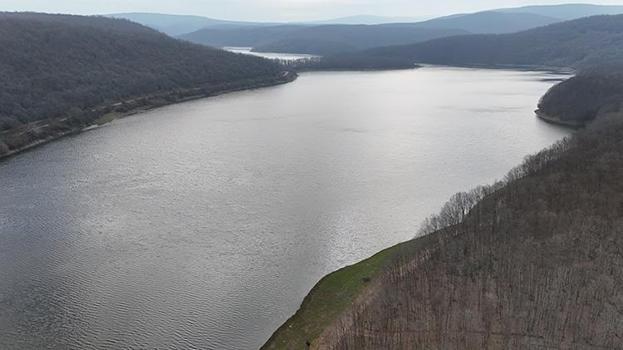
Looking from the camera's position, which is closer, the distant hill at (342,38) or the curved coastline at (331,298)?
the curved coastline at (331,298)

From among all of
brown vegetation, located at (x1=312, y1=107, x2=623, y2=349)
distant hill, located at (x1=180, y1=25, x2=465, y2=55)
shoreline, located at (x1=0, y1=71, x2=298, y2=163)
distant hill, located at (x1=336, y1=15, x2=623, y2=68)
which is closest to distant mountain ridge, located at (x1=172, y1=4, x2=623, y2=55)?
distant hill, located at (x1=180, y1=25, x2=465, y2=55)

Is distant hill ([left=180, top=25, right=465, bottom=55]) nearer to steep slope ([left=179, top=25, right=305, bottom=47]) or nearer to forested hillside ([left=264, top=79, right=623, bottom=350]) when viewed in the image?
steep slope ([left=179, top=25, right=305, bottom=47])

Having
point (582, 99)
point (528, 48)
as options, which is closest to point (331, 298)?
point (582, 99)

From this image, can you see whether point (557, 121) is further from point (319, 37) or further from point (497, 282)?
point (319, 37)

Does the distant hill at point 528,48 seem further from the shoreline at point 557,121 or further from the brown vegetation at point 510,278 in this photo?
the brown vegetation at point 510,278

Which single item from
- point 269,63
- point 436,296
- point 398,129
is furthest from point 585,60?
point 436,296

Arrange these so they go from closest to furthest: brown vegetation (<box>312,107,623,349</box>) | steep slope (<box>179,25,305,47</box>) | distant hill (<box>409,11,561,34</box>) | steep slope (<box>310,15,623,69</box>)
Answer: brown vegetation (<box>312,107,623,349</box>)
steep slope (<box>310,15,623,69</box>)
steep slope (<box>179,25,305,47</box>)
distant hill (<box>409,11,561,34</box>)

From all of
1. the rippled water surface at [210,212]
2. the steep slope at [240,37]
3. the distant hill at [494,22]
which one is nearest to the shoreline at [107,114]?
the rippled water surface at [210,212]
